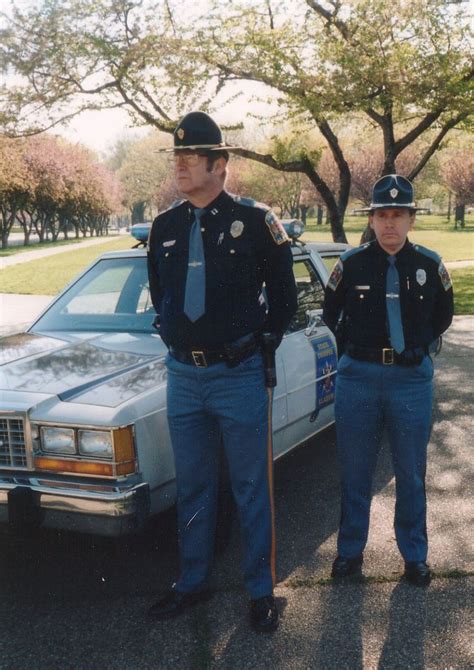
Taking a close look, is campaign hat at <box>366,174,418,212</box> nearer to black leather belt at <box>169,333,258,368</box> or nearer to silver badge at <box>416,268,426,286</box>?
silver badge at <box>416,268,426,286</box>

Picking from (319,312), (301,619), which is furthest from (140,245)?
(301,619)

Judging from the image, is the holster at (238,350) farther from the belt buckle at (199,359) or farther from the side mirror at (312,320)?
the side mirror at (312,320)

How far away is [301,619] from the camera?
3.05m

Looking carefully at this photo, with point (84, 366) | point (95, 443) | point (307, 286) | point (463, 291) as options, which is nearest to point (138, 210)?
point (463, 291)

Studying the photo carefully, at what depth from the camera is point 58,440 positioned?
311 centimetres

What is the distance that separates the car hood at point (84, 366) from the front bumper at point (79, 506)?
14.9 inches

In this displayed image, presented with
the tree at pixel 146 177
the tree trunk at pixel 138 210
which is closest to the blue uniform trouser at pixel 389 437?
the tree at pixel 146 177

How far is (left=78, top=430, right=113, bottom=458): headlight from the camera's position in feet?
9.95

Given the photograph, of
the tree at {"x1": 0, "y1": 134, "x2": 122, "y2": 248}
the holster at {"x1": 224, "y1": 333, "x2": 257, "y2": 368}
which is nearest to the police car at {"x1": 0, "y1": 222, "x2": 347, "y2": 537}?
the holster at {"x1": 224, "y1": 333, "x2": 257, "y2": 368}

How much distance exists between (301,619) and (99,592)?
964 mm

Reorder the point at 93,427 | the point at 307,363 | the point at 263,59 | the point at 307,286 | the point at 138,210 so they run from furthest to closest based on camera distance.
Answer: the point at 138,210
the point at 263,59
the point at 307,286
the point at 307,363
the point at 93,427

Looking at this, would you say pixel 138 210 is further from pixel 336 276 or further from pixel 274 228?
pixel 274 228

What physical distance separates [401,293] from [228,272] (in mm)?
829

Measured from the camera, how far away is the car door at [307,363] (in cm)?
422
